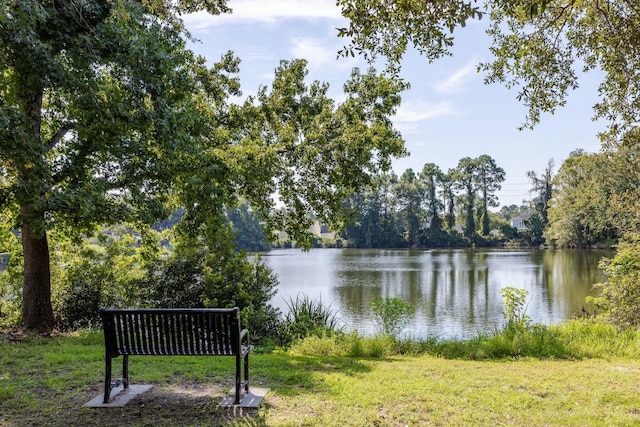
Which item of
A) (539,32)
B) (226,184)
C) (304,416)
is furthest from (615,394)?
(226,184)

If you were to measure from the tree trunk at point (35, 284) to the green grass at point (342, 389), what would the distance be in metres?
1.20

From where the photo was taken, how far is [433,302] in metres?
19.1

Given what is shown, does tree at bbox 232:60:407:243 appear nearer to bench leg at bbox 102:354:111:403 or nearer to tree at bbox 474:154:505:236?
bench leg at bbox 102:354:111:403

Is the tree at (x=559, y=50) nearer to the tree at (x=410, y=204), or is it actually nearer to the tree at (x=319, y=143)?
the tree at (x=319, y=143)

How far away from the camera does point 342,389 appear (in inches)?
180

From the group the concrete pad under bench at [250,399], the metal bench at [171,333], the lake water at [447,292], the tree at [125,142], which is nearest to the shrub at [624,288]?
the lake water at [447,292]

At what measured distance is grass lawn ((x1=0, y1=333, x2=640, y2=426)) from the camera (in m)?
3.78

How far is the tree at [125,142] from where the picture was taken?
22.0 feet

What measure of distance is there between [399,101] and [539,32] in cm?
546

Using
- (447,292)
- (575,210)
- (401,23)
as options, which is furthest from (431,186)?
(401,23)

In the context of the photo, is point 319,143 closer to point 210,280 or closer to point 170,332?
point 210,280

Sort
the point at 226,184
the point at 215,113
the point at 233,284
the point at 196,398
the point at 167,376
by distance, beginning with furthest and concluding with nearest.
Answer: the point at 215,113, the point at 233,284, the point at 226,184, the point at 167,376, the point at 196,398

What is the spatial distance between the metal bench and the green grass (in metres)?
0.45

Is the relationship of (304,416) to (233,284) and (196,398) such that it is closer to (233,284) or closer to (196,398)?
(196,398)
